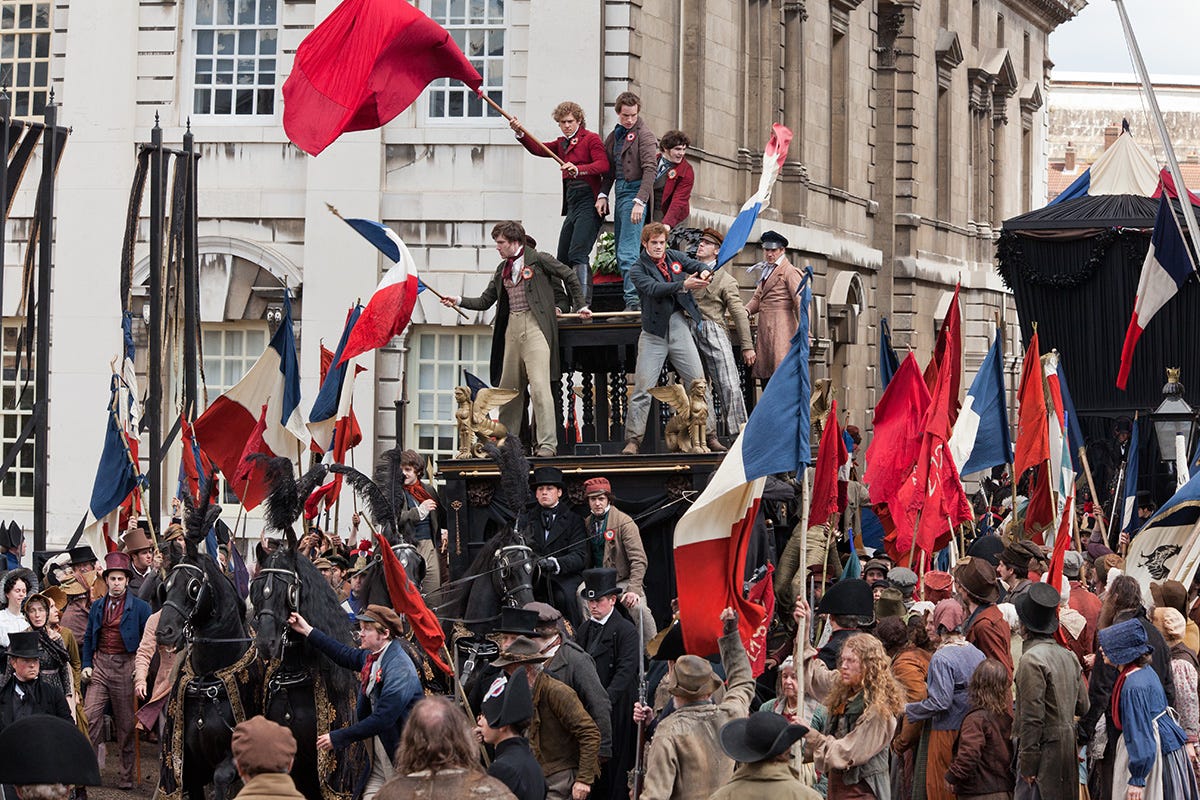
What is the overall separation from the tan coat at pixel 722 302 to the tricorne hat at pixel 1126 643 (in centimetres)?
693

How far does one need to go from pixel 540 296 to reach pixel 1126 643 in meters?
7.34

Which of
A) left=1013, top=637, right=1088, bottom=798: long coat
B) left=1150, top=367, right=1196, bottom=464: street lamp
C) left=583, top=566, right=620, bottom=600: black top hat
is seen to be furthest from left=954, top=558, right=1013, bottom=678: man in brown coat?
left=1150, top=367, right=1196, bottom=464: street lamp

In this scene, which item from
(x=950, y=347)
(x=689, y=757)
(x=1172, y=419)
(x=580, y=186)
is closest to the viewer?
(x=689, y=757)

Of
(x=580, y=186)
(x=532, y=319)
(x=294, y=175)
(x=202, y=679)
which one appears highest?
(x=294, y=175)

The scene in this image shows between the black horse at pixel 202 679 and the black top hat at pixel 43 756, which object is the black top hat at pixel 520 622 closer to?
the black horse at pixel 202 679

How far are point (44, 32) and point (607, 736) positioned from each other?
19291 mm

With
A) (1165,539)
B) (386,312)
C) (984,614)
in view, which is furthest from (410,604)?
(386,312)

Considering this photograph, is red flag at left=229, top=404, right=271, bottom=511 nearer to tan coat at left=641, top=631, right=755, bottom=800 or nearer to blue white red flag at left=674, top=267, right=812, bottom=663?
blue white red flag at left=674, top=267, right=812, bottom=663

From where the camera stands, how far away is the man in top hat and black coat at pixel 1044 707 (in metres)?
11.1

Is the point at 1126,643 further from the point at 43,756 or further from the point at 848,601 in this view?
the point at 43,756

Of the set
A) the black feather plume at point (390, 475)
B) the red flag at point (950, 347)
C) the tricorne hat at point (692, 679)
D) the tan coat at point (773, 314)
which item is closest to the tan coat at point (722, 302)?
the tan coat at point (773, 314)

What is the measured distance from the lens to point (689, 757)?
9.66m

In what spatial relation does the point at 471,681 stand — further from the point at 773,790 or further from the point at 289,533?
the point at 773,790

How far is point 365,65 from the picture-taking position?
1812 cm
